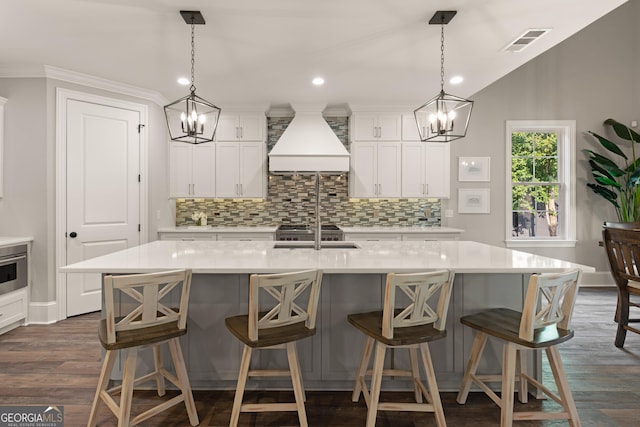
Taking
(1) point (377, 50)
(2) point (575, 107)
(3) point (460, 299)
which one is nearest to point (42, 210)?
(1) point (377, 50)

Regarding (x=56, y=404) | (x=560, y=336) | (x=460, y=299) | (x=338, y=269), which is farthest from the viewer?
(x=460, y=299)

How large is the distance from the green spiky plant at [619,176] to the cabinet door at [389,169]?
270cm

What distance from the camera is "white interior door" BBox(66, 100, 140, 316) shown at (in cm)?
397

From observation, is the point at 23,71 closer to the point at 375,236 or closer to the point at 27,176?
the point at 27,176

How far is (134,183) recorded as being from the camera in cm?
444

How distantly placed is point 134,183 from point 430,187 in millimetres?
3817

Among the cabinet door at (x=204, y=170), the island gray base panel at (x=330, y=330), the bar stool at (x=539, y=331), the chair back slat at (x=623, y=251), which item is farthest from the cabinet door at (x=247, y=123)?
the chair back slat at (x=623, y=251)

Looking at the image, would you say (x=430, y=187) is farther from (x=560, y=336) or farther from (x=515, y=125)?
(x=560, y=336)

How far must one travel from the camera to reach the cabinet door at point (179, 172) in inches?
202

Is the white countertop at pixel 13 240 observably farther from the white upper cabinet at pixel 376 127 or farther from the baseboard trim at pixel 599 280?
the baseboard trim at pixel 599 280

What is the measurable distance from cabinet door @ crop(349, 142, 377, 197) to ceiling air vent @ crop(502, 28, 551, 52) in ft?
6.99

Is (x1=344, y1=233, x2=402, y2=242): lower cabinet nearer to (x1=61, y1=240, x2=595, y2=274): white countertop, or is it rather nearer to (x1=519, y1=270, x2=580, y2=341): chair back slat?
(x1=61, y1=240, x2=595, y2=274): white countertop

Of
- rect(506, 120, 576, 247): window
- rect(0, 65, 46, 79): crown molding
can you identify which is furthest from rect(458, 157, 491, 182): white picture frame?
rect(0, 65, 46, 79): crown molding

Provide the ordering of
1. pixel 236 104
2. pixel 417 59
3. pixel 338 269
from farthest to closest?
pixel 236 104 → pixel 417 59 → pixel 338 269
